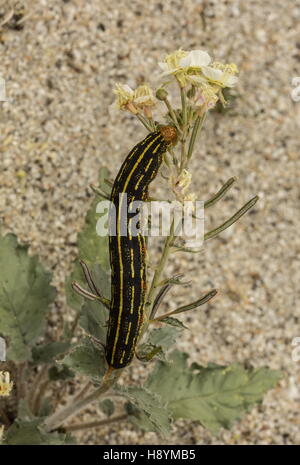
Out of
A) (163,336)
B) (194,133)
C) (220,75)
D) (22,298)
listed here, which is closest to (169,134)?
(194,133)

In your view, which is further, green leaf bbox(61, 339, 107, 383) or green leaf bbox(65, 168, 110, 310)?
green leaf bbox(65, 168, 110, 310)

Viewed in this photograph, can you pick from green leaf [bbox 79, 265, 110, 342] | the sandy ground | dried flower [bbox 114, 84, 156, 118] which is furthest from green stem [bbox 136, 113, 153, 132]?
the sandy ground

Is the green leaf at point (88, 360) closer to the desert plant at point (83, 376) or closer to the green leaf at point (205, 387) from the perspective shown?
the desert plant at point (83, 376)

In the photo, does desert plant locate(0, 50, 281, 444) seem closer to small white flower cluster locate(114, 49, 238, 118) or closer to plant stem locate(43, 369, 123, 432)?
plant stem locate(43, 369, 123, 432)

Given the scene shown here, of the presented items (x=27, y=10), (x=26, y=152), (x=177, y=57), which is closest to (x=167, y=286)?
(x=177, y=57)

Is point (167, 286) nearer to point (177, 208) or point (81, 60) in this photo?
point (177, 208)

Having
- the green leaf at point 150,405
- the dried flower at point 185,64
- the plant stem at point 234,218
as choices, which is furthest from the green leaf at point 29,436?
the dried flower at point 185,64
